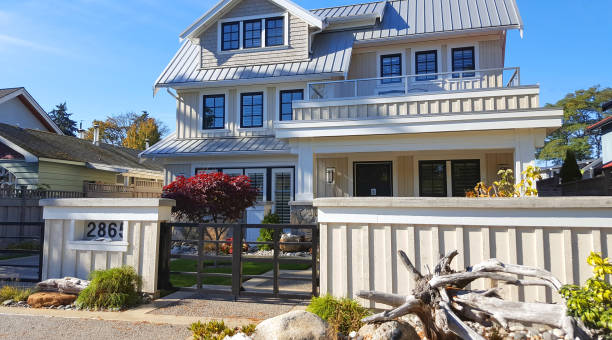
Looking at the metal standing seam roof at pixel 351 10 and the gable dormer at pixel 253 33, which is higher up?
the metal standing seam roof at pixel 351 10

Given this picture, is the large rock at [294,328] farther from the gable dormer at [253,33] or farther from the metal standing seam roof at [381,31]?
the gable dormer at [253,33]

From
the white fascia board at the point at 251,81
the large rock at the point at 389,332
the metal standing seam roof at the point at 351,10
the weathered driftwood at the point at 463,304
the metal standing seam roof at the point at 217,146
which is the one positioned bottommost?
the large rock at the point at 389,332

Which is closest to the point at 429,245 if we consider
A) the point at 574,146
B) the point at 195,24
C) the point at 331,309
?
the point at 331,309

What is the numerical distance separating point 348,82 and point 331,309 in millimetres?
8621

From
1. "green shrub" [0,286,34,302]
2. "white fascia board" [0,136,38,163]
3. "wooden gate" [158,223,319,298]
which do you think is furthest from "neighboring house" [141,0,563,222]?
"green shrub" [0,286,34,302]

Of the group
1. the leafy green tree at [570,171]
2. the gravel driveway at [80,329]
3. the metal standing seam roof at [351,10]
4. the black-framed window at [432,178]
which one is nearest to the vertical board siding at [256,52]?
the metal standing seam roof at [351,10]

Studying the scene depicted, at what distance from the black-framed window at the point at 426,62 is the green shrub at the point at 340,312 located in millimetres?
11258

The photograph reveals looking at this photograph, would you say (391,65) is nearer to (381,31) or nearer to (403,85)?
(381,31)

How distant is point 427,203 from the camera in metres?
5.11

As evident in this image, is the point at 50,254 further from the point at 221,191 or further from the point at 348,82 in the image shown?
the point at 348,82

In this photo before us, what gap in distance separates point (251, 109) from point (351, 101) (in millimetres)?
4852

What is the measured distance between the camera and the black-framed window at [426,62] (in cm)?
1437

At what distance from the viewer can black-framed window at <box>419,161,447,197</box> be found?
1358 cm

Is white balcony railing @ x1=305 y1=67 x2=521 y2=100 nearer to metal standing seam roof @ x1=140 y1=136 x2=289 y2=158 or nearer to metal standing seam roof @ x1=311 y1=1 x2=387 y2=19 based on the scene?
metal standing seam roof @ x1=140 y1=136 x2=289 y2=158
